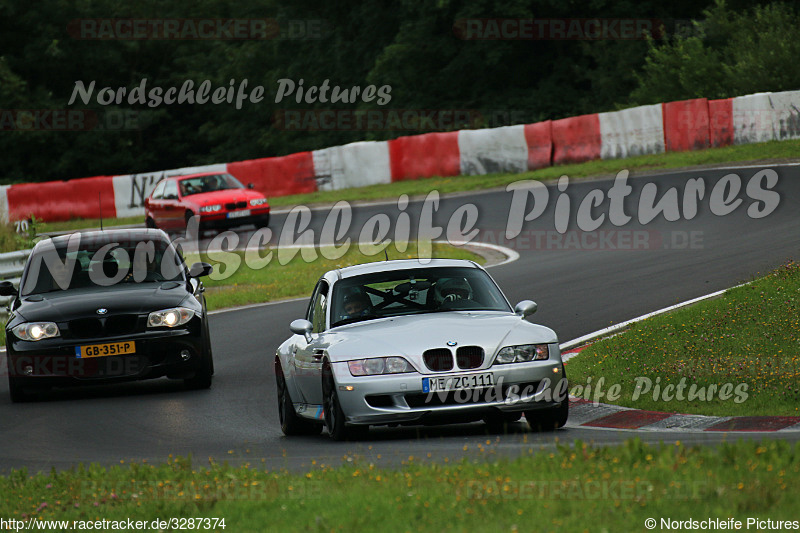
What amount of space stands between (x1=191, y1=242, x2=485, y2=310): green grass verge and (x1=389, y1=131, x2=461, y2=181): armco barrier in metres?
10.1

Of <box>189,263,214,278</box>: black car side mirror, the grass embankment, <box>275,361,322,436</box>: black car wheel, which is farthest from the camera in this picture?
the grass embankment

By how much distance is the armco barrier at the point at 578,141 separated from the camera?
3378 centimetres

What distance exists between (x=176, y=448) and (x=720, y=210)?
1612 centimetres

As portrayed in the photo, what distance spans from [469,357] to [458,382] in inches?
9.1

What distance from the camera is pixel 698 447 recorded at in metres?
6.90

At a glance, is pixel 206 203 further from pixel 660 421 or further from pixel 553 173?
pixel 660 421

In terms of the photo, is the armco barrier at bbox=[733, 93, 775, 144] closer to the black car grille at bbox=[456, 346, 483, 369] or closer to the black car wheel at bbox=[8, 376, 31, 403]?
the black car wheel at bbox=[8, 376, 31, 403]

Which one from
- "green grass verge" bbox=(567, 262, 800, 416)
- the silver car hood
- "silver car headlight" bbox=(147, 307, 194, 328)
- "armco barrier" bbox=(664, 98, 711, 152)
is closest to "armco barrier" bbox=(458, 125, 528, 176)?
"armco barrier" bbox=(664, 98, 711, 152)

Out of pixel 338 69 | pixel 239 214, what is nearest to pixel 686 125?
pixel 239 214

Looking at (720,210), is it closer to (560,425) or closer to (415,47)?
(560,425)

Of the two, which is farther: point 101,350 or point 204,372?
point 204,372

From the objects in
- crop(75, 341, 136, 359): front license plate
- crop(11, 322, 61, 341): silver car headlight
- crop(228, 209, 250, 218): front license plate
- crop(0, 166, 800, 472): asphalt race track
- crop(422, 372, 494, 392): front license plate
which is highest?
crop(422, 372, 494, 392): front license plate

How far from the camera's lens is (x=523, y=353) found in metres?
9.35

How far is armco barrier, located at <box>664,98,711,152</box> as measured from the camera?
107ft
